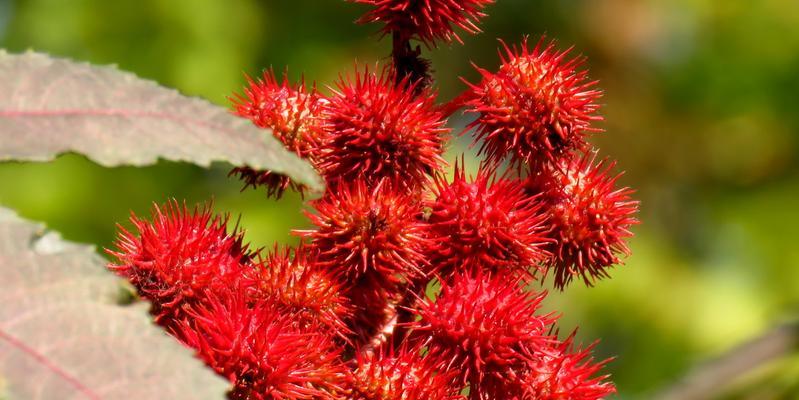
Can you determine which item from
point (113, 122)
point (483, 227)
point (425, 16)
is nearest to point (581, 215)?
point (483, 227)

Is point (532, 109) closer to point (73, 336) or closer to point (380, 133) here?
point (380, 133)

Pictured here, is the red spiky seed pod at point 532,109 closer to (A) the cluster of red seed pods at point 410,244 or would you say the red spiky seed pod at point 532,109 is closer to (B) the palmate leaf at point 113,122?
(A) the cluster of red seed pods at point 410,244

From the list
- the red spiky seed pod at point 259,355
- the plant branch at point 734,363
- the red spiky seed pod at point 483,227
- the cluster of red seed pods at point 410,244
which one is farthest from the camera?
the plant branch at point 734,363

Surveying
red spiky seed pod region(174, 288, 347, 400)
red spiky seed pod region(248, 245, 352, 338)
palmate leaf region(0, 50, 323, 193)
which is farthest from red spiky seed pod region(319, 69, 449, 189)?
palmate leaf region(0, 50, 323, 193)

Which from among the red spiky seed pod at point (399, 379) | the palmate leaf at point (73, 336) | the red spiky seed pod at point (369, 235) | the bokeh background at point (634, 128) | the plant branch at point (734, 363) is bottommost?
the palmate leaf at point (73, 336)

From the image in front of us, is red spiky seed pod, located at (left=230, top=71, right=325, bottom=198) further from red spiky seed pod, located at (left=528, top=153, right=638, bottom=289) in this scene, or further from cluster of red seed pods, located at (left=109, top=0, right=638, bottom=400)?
red spiky seed pod, located at (left=528, top=153, right=638, bottom=289)

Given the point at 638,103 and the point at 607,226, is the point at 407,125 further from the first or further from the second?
the point at 638,103

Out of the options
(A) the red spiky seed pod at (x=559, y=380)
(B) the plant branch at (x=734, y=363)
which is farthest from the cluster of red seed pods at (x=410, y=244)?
(B) the plant branch at (x=734, y=363)
